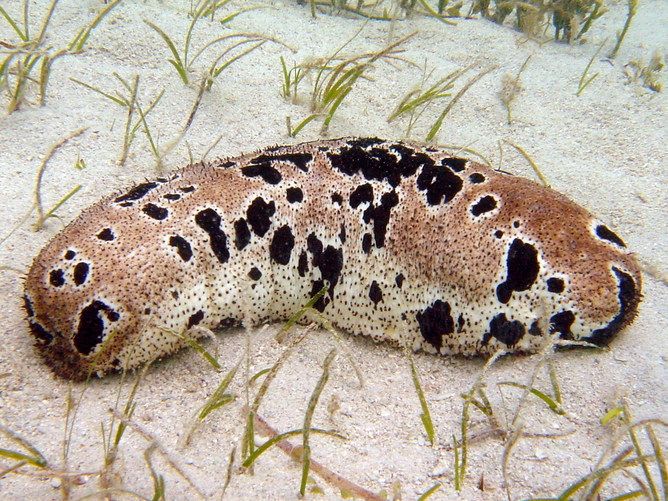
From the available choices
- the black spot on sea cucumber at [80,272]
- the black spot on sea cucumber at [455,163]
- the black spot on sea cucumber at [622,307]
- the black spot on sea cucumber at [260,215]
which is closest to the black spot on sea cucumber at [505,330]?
the black spot on sea cucumber at [622,307]

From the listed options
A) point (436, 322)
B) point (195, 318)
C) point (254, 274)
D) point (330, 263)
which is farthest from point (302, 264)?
point (436, 322)

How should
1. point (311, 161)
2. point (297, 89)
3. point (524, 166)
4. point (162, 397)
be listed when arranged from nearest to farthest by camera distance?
point (162, 397)
point (311, 161)
point (524, 166)
point (297, 89)

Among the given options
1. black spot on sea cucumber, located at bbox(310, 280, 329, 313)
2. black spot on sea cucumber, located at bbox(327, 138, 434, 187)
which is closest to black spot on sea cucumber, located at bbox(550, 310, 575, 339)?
black spot on sea cucumber, located at bbox(327, 138, 434, 187)

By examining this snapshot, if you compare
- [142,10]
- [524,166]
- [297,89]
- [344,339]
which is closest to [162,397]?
[344,339]

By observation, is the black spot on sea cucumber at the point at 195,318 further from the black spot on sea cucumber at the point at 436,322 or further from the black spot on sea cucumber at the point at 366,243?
the black spot on sea cucumber at the point at 436,322

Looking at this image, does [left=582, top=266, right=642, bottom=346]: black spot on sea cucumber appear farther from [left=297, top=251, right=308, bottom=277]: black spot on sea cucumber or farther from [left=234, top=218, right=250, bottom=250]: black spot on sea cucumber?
[left=234, top=218, right=250, bottom=250]: black spot on sea cucumber

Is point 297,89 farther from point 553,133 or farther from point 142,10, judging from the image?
point 553,133

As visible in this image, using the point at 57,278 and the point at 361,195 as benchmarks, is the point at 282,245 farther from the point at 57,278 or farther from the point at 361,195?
the point at 57,278
